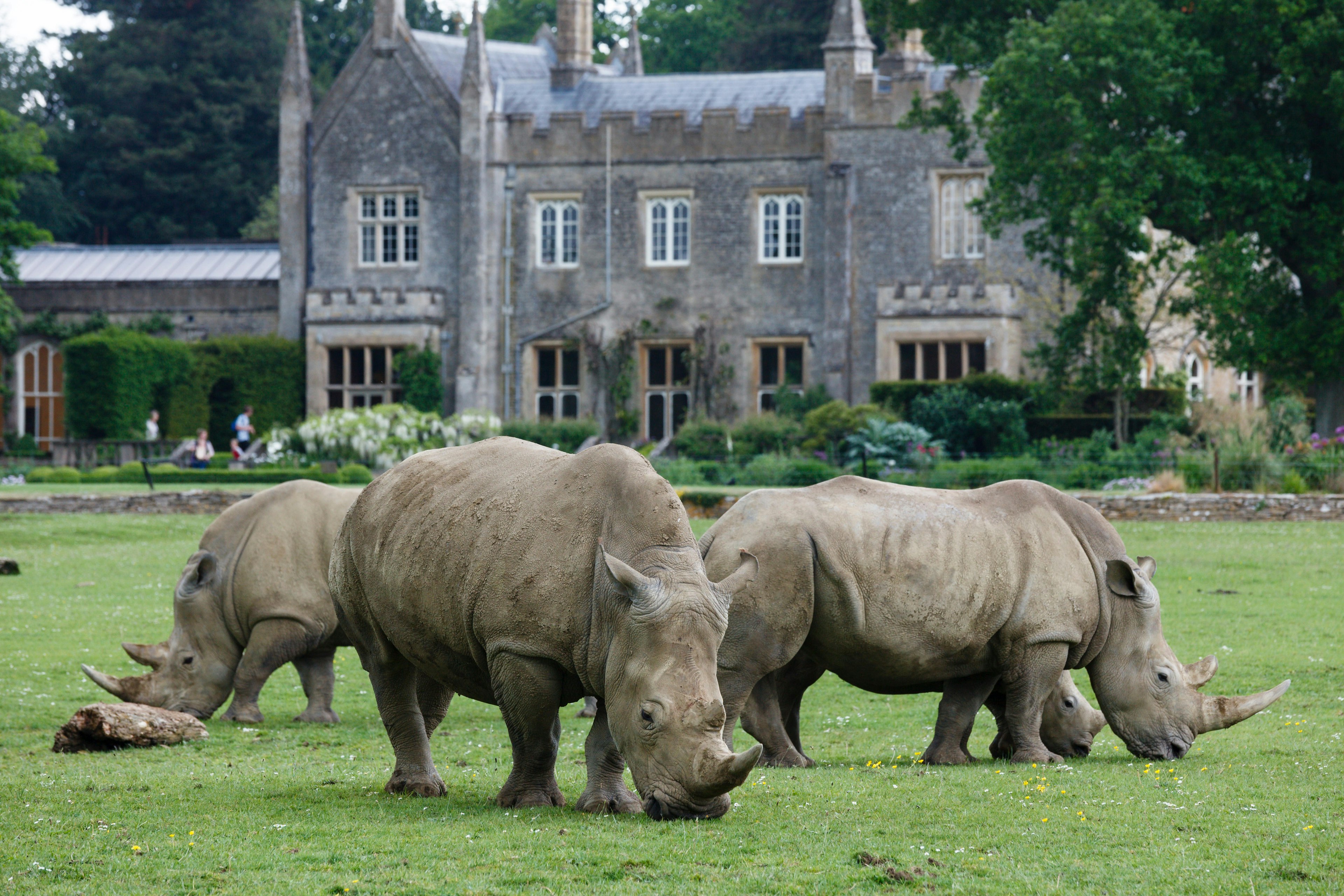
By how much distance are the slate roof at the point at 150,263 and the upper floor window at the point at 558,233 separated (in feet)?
27.2

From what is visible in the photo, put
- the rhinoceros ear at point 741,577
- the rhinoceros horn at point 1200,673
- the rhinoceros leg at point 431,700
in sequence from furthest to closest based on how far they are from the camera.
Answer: the rhinoceros horn at point 1200,673 → the rhinoceros leg at point 431,700 → the rhinoceros ear at point 741,577

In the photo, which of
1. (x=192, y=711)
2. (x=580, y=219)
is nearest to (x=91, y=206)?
(x=580, y=219)

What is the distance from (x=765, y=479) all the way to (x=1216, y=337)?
807 cm

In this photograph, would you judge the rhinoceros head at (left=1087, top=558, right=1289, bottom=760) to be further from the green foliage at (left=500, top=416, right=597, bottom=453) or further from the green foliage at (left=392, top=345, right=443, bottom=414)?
the green foliage at (left=392, top=345, right=443, bottom=414)

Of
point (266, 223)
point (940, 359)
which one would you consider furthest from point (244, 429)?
point (266, 223)

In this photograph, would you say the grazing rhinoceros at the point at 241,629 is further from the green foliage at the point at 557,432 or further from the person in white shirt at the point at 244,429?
the person in white shirt at the point at 244,429

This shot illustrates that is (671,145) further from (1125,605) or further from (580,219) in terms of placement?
(1125,605)

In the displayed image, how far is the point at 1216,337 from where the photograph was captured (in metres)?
28.6

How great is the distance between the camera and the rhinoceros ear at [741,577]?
7340mm

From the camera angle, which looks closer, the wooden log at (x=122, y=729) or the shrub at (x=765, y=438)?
the wooden log at (x=122, y=729)

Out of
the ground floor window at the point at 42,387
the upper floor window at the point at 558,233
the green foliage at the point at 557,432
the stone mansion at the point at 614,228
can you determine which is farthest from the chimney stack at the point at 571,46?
the ground floor window at the point at 42,387

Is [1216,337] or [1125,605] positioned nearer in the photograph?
[1125,605]

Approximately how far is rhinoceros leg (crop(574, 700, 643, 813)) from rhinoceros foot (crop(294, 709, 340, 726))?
4.89m

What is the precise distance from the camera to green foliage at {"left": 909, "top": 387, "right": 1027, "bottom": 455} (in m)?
33.8
